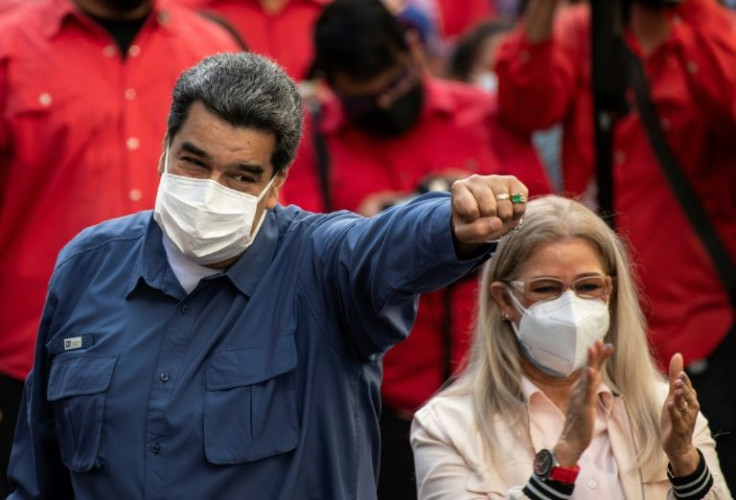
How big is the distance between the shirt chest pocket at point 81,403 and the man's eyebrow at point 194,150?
524mm

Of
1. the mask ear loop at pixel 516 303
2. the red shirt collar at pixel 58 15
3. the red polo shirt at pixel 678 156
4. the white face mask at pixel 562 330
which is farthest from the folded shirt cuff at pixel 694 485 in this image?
the red shirt collar at pixel 58 15

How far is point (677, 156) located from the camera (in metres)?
6.03

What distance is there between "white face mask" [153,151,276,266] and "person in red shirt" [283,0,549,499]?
2.23 metres

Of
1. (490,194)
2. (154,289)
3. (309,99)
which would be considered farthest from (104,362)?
(309,99)

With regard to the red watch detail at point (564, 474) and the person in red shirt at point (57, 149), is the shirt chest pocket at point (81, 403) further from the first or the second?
the person in red shirt at point (57, 149)

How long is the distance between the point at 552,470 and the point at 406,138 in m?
2.83

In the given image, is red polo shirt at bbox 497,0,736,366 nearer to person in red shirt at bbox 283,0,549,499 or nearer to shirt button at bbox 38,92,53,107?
person in red shirt at bbox 283,0,549,499

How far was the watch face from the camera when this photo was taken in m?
3.79

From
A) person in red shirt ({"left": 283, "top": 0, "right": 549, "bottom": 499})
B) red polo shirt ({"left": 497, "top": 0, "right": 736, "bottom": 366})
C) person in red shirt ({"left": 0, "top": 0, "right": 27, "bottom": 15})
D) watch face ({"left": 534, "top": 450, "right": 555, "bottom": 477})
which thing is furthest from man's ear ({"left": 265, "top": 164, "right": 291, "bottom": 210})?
person in red shirt ({"left": 0, "top": 0, "right": 27, "bottom": 15})

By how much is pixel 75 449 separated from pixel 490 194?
129 centimetres

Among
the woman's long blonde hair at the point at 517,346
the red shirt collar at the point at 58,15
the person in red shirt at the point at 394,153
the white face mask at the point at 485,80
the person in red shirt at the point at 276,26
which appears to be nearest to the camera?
the woman's long blonde hair at the point at 517,346

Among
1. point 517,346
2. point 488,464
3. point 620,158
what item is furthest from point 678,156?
point 488,464

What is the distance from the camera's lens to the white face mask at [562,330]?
168 inches

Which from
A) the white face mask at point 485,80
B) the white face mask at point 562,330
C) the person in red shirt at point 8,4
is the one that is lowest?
the white face mask at point 485,80
